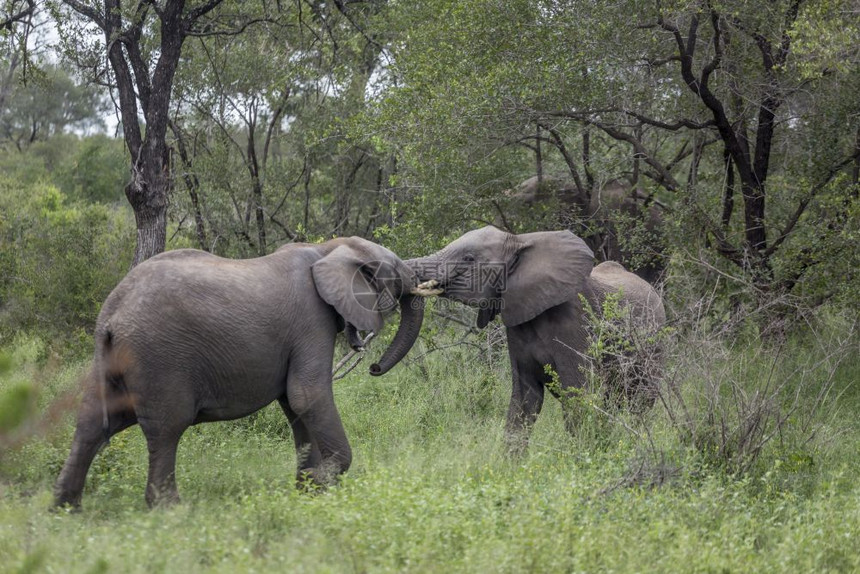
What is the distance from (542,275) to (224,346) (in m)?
2.81

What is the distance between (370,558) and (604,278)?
4.58 meters

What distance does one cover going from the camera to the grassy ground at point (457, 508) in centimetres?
548

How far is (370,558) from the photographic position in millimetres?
5520

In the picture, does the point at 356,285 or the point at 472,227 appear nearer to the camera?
the point at 356,285

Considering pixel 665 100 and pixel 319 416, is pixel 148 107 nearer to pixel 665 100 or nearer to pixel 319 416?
pixel 319 416

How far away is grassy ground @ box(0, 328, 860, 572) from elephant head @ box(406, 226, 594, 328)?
105 cm

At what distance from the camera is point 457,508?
20.6 feet

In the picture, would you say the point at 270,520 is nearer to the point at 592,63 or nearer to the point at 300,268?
the point at 300,268

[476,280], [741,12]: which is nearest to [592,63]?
[741,12]

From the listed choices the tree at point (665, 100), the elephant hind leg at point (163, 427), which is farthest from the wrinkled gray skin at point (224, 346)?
the tree at point (665, 100)

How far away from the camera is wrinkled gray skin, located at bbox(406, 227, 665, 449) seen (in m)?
8.64

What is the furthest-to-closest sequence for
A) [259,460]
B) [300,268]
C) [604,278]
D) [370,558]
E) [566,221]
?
1. [566,221]
2. [604,278]
3. [259,460]
4. [300,268]
5. [370,558]

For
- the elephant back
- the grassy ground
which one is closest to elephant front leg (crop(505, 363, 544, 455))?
the grassy ground

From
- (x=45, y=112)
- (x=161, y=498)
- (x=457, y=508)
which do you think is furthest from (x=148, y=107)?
(x=45, y=112)
